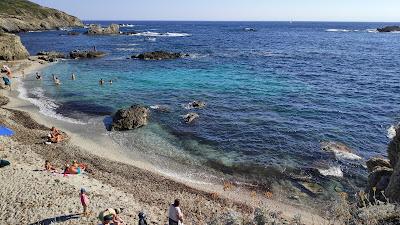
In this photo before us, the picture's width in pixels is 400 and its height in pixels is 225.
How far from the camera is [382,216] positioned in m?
9.91

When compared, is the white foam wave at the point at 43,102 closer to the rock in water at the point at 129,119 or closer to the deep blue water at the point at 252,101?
the deep blue water at the point at 252,101

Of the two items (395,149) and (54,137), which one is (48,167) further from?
(395,149)

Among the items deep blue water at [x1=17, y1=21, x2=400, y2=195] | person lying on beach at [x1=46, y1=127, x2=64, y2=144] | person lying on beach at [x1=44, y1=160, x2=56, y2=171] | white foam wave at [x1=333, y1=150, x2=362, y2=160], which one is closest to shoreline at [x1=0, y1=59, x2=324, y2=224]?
person lying on beach at [x1=46, y1=127, x2=64, y2=144]

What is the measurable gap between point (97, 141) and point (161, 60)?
1691 inches

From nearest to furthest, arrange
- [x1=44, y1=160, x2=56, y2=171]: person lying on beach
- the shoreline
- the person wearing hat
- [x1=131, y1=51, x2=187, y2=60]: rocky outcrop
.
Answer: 1. the person wearing hat
2. the shoreline
3. [x1=44, y1=160, x2=56, y2=171]: person lying on beach
4. [x1=131, y1=51, x2=187, y2=60]: rocky outcrop

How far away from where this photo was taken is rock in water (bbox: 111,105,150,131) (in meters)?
31.4

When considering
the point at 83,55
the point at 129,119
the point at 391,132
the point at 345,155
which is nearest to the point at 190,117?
the point at 129,119

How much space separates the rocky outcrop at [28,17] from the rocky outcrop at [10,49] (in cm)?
6335

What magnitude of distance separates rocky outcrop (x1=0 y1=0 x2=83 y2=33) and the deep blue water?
79.6 metres

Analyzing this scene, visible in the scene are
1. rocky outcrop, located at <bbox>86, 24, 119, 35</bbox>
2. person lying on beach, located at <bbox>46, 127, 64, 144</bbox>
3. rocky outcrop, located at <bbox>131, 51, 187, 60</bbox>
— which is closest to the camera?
person lying on beach, located at <bbox>46, 127, 64, 144</bbox>

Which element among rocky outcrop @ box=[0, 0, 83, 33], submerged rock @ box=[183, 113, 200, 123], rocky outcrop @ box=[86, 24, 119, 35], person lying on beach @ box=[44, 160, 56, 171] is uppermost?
rocky outcrop @ box=[0, 0, 83, 33]

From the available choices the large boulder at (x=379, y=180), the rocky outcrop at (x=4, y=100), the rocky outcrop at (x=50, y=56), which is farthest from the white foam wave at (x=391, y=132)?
the rocky outcrop at (x=50, y=56)

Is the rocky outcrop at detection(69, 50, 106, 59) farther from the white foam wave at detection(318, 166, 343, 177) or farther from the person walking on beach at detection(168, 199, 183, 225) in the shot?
the person walking on beach at detection(168, 199, 183, 225)

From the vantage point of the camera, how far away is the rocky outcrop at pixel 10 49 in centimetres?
6156
